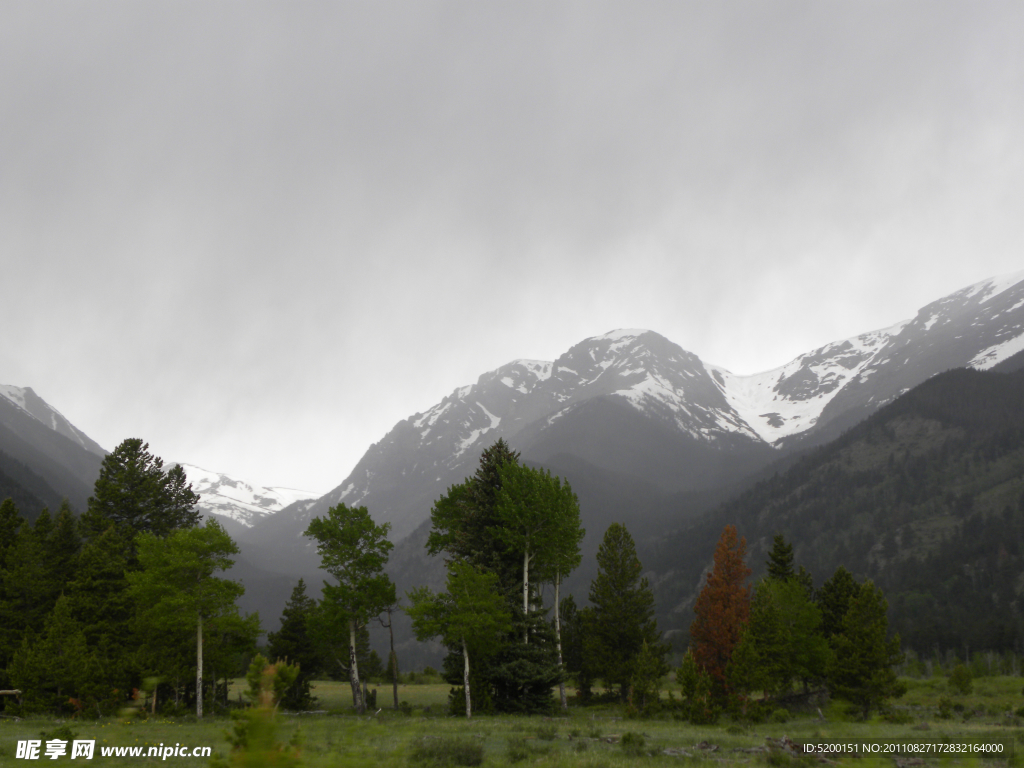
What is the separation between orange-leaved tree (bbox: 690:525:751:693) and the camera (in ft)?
148

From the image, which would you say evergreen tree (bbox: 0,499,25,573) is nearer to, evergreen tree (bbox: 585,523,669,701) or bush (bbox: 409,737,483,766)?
bush (bbox: 409,737,483,766)

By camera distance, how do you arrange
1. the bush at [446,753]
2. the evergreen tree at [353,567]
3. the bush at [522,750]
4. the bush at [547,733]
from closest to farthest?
the bush at [446,753] < the bush at [522,750] < the bush at [547,733] < the evergreen tree at [353,567]

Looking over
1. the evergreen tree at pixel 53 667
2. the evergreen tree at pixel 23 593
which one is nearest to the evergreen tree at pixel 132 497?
the evergreen tree at pixel 23 593

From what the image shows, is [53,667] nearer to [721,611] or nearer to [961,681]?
[721,611]

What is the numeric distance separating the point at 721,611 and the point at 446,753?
1375 inches

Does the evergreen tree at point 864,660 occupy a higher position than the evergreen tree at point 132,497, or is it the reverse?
the evergreen tree at point 132,497

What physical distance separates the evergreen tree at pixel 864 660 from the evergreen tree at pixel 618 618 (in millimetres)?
14115

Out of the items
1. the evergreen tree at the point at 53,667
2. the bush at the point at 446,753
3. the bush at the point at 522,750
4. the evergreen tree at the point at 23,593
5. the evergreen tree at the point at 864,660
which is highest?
the evergreen tree at the point at 23,593

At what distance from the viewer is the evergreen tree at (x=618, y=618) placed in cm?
5031

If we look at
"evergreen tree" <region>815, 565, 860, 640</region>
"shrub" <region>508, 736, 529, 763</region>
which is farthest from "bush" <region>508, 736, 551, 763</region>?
"evergreen tree" <region>815, 565, 860, 640</region>

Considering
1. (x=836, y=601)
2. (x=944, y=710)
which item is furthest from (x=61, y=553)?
(x=944, y=710)

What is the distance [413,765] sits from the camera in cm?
1586

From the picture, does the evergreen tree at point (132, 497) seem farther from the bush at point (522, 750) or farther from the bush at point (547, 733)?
the bush at point (522, 750)

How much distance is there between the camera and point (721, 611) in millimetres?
46062
